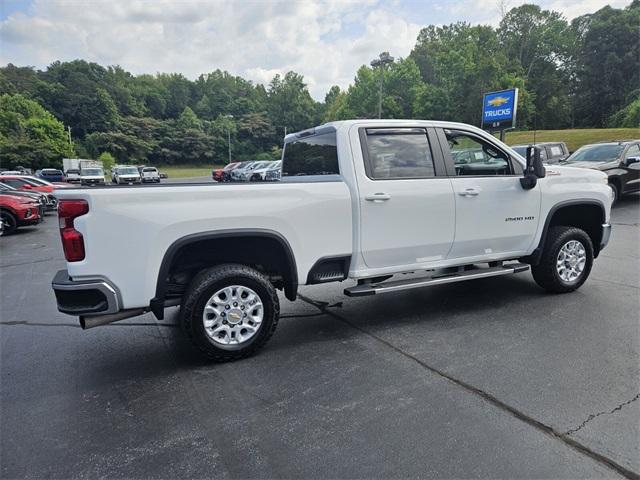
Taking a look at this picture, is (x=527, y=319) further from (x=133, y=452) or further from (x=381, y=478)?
(x=133, y=452)

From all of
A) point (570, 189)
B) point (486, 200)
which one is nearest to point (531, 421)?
point (486, 200)

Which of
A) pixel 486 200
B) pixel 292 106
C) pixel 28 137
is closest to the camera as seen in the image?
pixel 486 200

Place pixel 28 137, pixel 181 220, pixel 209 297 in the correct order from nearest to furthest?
pixel 181 220
pixel 209 297
pixel 28 137

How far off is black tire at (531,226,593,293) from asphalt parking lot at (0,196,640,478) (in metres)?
0.21

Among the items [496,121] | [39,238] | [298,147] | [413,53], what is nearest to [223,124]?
[413,53]

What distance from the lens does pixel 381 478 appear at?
7.35 feet

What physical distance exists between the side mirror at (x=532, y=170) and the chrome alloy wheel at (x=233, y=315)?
3.22m

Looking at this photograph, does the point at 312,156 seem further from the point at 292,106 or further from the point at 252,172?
the point at 292,106

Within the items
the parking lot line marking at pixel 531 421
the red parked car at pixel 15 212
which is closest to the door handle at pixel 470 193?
the parking lot line marking at pixel 531 421

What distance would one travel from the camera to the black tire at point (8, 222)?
11.9m

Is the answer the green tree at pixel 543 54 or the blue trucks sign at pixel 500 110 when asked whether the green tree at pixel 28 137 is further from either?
the green tree at pixel 543 54

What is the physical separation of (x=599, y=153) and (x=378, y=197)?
39.1ft

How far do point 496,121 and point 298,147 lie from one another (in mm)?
23137

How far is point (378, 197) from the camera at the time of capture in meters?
3.96
